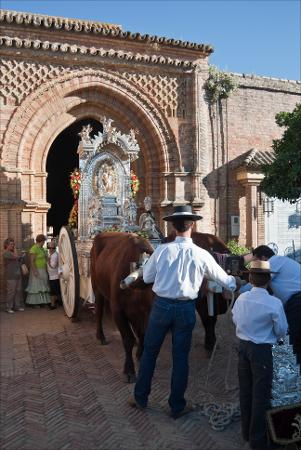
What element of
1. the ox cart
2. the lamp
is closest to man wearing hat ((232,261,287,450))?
the ox cart

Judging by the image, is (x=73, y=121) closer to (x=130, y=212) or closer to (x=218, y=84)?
(x=130, y=212)

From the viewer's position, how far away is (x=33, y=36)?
426 inches

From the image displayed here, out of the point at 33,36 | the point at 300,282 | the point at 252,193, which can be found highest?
the point at 33,36

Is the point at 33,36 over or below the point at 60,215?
over

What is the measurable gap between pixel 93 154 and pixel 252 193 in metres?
5.70

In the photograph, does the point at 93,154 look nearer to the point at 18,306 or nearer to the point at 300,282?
the point at 18,306

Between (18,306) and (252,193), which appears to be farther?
(252,193)

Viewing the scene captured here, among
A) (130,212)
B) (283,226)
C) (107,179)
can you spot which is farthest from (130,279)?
(283,226)

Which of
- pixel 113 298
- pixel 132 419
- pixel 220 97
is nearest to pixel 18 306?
pixel 113 298

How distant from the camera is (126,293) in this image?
531 cm

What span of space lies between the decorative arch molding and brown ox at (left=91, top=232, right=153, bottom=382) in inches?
210

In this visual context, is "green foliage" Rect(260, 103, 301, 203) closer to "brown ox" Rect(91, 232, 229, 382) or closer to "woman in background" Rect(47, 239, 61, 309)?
"brown ox" Rect(91, 232, 229, 382)

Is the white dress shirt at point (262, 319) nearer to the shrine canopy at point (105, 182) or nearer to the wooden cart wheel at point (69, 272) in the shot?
the wooden cart wheel at point (69, 272)

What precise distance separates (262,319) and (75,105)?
9.29 meters
